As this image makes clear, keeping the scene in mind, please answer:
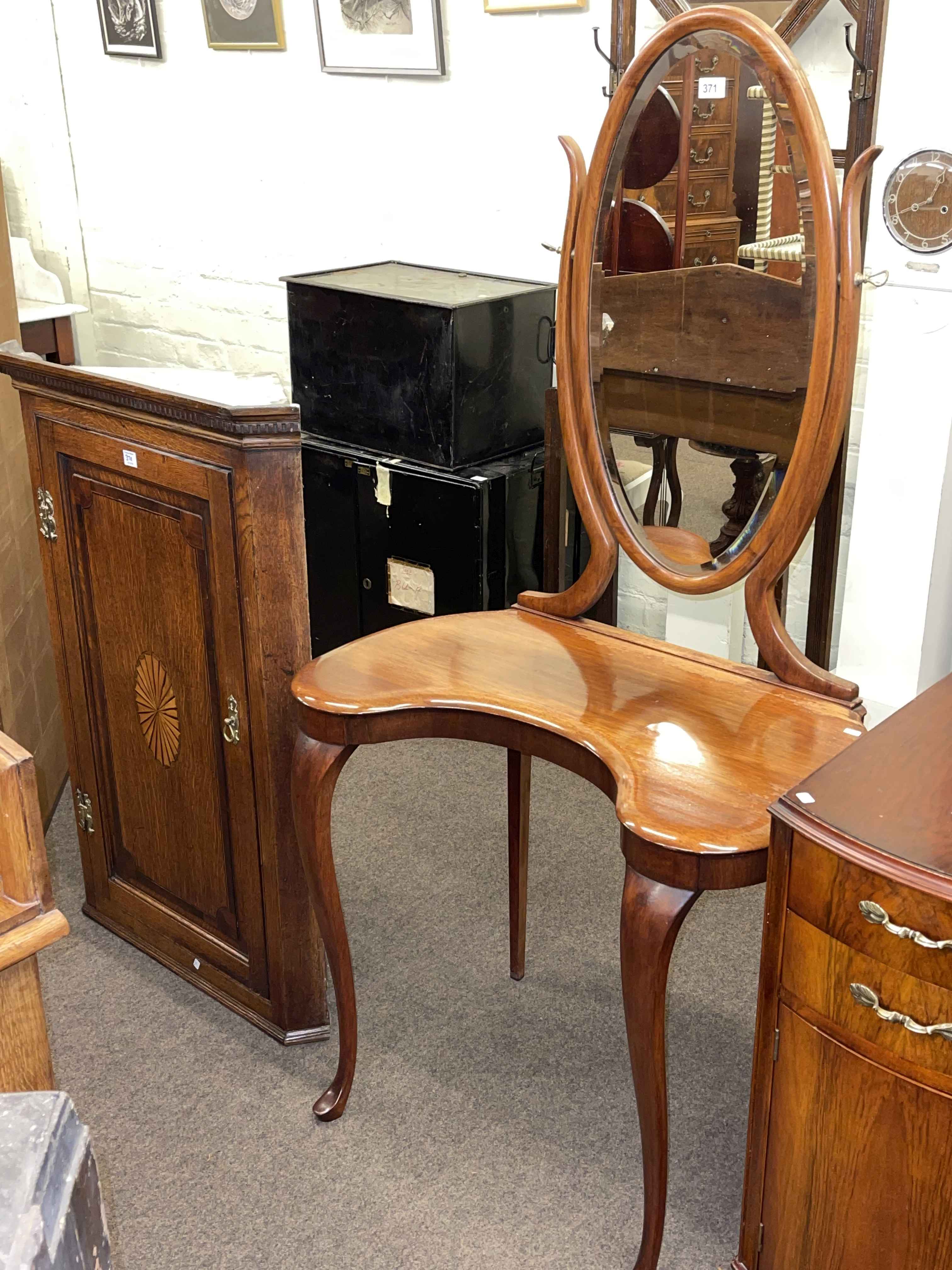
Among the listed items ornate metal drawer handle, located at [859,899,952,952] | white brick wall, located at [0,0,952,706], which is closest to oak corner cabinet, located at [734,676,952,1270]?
ornate metal drawer handle, located at [859,899,952,952]

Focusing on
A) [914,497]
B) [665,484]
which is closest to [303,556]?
[665,484]

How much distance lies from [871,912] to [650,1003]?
33cm

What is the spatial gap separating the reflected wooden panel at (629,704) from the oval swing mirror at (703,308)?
15cm

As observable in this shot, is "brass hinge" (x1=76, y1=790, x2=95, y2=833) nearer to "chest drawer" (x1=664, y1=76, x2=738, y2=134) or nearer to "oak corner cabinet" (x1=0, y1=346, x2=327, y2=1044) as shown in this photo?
"oak corner cabinet" (x1=0, y1=346, x2=327, y2=1044)

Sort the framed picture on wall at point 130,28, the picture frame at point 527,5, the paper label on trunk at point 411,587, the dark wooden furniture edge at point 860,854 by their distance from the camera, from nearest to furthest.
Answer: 1. the dark wooden furniture edge at point 860,854
2. the picture frame at point 527,5
3. the paper label on trunk at point 411,587
4. the framed picture on wall at point 130,28

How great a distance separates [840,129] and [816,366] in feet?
3.46

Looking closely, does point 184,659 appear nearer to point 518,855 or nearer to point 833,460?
point 518,855

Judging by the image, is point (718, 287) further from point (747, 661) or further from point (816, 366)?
point (747, 661)

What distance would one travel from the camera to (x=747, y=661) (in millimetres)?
2521

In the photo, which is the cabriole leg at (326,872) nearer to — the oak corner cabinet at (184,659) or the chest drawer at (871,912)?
the oak corner cabinet at (184,659)

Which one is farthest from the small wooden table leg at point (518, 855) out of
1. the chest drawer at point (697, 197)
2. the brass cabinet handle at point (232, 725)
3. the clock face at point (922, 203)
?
the clock face at point (922, 203)

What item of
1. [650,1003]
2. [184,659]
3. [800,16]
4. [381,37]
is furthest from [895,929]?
[381,37]

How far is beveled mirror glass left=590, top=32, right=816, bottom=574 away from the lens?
5.32 ft

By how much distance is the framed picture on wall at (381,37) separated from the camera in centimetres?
303
